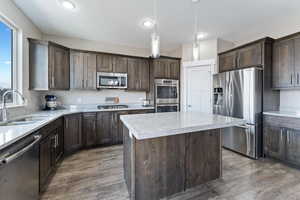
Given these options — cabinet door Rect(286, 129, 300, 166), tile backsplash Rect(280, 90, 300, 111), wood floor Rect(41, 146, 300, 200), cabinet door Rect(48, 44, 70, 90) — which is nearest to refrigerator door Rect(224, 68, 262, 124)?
cabinet door Rect(286, 129, 300, 166)

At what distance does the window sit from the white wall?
0.10 m

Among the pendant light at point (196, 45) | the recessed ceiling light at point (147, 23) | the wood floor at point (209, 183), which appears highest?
the recessed ceiling light at point (147, 23)

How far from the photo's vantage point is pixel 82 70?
3738mm

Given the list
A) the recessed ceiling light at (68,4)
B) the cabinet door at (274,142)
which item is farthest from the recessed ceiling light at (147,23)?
Answer: the cabinet door at (274,142)

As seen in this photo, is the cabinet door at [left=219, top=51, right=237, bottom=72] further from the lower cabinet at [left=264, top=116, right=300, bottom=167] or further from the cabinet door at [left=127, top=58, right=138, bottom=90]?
the cabinet door at [left=127, top=58, right=138, bottom=90]

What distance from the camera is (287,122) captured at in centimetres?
260

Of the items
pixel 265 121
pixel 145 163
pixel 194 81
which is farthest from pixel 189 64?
pixel 145 163

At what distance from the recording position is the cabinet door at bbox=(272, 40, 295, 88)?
9.18 feet

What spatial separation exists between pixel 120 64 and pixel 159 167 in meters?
3.13

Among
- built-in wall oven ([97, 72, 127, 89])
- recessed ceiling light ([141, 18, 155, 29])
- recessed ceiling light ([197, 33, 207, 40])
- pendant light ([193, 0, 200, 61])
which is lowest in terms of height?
built-in wall oven ([97, 72, 127, 89])

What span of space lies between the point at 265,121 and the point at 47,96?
16.1ft

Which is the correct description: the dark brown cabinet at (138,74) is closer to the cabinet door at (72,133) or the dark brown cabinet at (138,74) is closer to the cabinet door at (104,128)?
the cabinet door at (104,128)

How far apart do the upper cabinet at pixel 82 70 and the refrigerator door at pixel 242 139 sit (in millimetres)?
3467

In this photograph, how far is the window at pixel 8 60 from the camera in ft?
7.50
